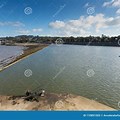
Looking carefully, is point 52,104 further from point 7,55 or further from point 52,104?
point 7,55

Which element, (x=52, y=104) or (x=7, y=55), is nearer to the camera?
(x=52, y=104)

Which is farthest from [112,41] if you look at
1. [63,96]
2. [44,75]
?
[63,96]

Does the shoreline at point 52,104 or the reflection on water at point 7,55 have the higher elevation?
the reflection on water at point 7,55

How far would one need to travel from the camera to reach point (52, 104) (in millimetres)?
9805

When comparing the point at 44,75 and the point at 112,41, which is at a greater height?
the point at 112,41

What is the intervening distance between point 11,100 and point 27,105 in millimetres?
1584

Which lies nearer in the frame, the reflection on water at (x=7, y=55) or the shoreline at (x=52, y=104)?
the shoreline at (x=52, y=104)

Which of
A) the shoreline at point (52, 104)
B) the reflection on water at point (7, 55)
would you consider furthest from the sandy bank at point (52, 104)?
the reflection on water at point (7, 55)

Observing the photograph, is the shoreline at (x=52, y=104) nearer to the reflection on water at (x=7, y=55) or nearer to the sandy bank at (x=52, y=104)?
the sandy bank at (x=52, y=104)

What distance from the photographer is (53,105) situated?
9672 millimetres

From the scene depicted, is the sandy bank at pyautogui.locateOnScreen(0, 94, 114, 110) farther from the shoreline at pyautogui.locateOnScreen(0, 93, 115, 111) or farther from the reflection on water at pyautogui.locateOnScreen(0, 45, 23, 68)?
the reflection on water at pyautogui.locateOnScreen(0, 45, 23, 68)

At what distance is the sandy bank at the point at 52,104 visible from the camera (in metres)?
9.44

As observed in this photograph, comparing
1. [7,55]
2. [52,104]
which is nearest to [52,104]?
[52,104]
